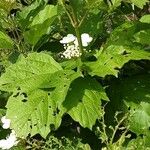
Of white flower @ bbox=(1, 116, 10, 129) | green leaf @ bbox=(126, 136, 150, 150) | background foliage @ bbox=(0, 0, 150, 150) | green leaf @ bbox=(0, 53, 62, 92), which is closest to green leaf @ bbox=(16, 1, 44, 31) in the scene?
background foliage @ bbox=(0, 0, 150, 150)

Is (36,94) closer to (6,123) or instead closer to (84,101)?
(84,101)

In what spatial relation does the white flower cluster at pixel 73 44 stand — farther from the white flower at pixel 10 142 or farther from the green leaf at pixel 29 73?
the white flower at pixel 10 142

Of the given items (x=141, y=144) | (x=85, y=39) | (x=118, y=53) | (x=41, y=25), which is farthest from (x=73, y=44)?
(x=141, y=144)

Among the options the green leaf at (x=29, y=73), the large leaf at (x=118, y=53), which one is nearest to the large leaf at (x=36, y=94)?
the green leaf at (x=29, y=73)

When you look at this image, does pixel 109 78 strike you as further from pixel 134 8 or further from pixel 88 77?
pixel 134 8

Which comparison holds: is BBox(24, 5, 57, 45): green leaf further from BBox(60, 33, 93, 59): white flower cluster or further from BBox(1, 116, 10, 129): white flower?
BBox(1, 116, 10, 129): white flower

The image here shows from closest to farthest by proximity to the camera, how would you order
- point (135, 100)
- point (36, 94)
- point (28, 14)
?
point (36, 94) → point (135, 100) → point (28, 14)
